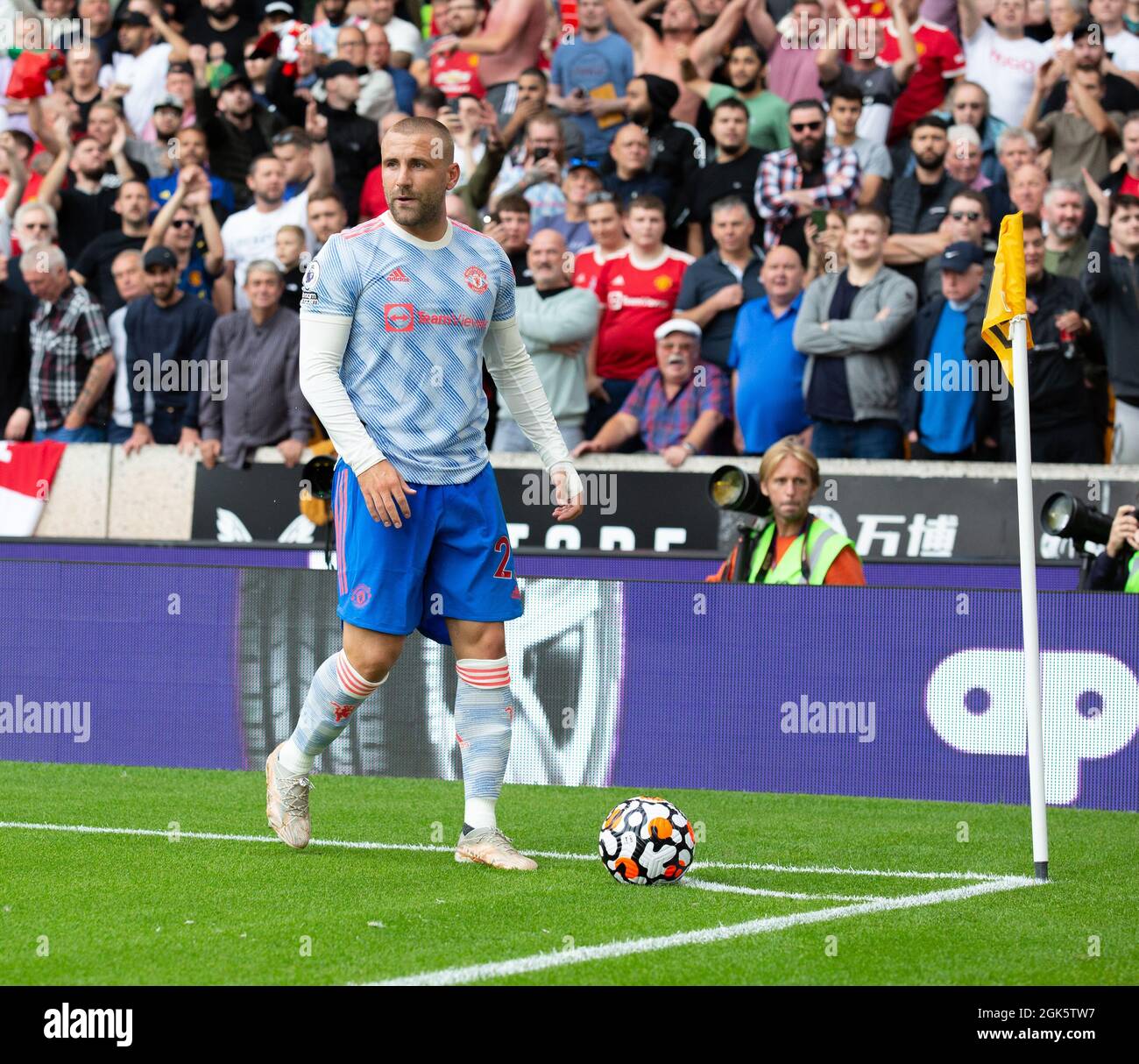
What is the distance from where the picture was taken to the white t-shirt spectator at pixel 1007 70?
46.9ft

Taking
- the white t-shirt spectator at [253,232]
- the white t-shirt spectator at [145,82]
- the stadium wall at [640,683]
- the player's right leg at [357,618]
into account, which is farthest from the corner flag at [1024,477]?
the white t-shirt spectator at [145,82]

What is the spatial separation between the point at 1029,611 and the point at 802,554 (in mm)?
3402

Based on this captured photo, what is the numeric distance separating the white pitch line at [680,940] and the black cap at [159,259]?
379 inches

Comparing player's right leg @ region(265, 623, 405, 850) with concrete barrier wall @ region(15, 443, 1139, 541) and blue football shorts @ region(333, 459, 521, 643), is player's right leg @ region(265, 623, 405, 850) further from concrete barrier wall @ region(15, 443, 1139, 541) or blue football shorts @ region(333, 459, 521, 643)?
concrete barrier wall @ region(15, 443, 1139, 541)

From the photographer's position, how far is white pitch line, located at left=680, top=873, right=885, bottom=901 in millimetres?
6129

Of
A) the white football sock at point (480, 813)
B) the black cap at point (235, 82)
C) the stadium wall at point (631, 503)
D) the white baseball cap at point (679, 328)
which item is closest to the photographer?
the white football sock at point (480, 813)

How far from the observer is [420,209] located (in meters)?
6.41

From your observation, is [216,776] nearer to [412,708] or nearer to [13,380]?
[412,708]

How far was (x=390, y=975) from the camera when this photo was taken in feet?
15.5

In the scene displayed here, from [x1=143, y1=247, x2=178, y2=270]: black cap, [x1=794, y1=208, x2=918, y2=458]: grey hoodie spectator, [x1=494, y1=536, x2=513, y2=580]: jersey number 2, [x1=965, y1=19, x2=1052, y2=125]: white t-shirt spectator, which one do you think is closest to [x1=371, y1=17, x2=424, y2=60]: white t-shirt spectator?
[x1=143, y1=247, x2=178, y2=270]: black cap

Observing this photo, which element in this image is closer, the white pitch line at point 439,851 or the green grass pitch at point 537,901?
the green grass pitch at point 537,901

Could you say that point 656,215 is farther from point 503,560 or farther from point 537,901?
point 537,901

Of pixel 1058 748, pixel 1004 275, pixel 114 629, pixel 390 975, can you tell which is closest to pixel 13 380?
pixel 114 629

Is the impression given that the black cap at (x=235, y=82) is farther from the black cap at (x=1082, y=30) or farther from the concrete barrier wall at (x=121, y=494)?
the black cap at (x=1082, y=30)
